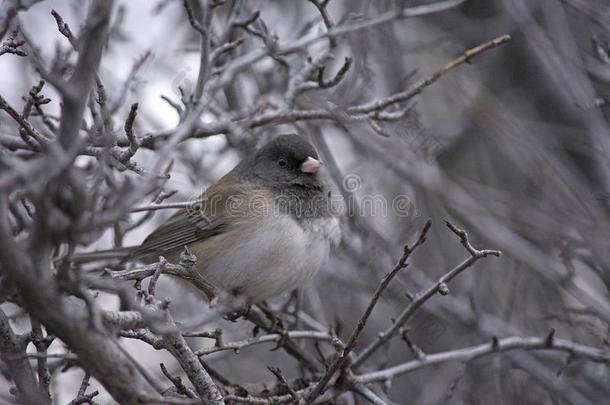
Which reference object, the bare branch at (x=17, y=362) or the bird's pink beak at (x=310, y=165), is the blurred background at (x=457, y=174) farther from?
the bare branch at (x=17, y=362)

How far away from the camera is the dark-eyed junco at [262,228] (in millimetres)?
3359

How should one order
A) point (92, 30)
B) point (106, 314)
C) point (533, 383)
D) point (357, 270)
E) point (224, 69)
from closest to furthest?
point (92, 30) < point (106, 314) < point (224, 69) < point (533, 383) < point (357, 270)

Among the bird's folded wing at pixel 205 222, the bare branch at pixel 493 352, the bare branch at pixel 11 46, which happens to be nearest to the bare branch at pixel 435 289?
the bare branch at pixel 493 352

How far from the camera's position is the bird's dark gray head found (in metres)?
3.68

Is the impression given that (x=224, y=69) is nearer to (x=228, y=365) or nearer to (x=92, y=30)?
(x=92, y=30)

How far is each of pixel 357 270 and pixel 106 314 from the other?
8.70ft

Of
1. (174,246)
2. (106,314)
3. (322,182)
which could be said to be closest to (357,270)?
(322,182)

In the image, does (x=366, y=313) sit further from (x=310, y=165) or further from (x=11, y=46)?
(x=310, y=165)

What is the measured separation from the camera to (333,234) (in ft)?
11.5

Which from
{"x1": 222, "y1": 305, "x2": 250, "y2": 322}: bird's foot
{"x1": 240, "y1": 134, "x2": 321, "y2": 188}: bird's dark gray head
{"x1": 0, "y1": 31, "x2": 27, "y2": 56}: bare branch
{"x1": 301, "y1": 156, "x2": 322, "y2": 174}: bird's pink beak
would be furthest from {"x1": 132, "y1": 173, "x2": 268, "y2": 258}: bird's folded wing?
{"x1": 0, "y1": 31, "x2": 27, "y2": 56}: bare branch

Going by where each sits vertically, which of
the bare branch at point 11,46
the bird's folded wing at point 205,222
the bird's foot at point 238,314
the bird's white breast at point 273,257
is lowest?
the bird's foot at point 238,314

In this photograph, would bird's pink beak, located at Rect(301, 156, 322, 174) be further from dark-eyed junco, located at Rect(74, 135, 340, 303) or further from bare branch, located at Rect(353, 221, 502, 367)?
bare branch, located at Rect(353, 221, 502, 367)

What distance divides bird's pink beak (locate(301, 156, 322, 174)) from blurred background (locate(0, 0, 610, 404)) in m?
0.27

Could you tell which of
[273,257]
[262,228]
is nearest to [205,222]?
[262,228]
